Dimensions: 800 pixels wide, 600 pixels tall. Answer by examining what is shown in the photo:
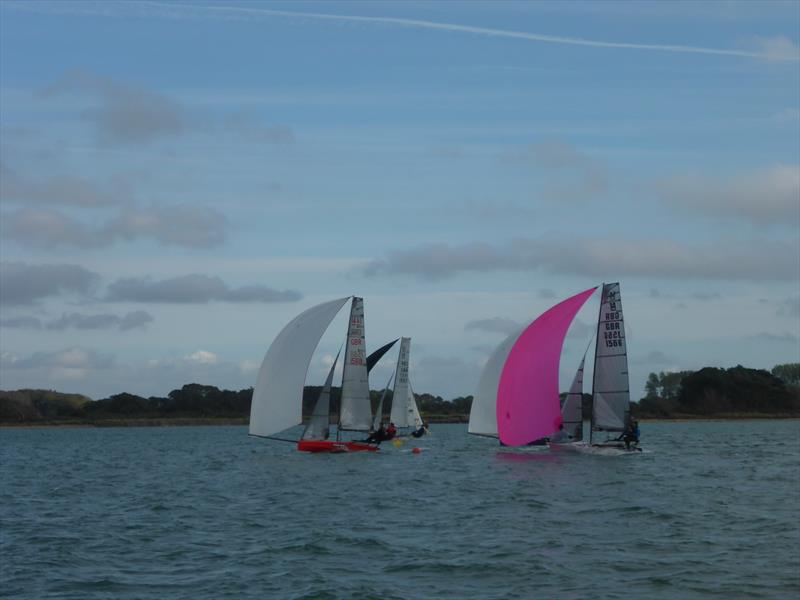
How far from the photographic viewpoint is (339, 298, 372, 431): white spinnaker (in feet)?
148

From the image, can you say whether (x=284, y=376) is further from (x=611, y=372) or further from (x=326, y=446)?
(x=611, y=372)

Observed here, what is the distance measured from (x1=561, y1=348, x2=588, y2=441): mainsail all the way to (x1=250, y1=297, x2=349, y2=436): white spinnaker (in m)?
11.0

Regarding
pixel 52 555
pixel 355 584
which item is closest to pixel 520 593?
pixel 355 584

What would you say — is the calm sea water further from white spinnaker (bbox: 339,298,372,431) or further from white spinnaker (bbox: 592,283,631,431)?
white spinnaker (bbox: 339,298,372,431)

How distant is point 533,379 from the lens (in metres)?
43.0

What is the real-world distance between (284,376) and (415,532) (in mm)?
21515

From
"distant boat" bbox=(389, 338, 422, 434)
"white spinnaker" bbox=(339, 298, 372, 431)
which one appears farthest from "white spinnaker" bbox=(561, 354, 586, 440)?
"distant boat" bbox=(389, 338, 422, 434)

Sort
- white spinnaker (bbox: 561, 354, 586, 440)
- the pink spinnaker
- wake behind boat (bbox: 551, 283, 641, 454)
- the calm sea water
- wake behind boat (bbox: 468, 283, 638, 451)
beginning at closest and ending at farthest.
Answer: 1. the calm sea water
2. wake behind boat (bbox: 551, 283, 641, 454)
3. wake behind boat (bbox: 468, 283, 638, 451)
4. the pink spinnaker
5. white spinnaker (bbox: 561, 354, 586, 440)

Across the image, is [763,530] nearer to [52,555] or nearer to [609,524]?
[609,524]

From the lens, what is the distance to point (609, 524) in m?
22.3

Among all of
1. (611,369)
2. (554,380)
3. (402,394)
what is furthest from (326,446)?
(402,394)

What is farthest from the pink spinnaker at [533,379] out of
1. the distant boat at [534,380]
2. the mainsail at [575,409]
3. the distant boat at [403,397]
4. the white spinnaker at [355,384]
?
the distant boat at [403,397]

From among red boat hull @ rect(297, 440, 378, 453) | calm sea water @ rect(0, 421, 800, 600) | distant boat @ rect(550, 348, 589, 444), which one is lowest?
calm sea water @ rect(0, 421, 800, 600)

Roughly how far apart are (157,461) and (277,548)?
110ft
